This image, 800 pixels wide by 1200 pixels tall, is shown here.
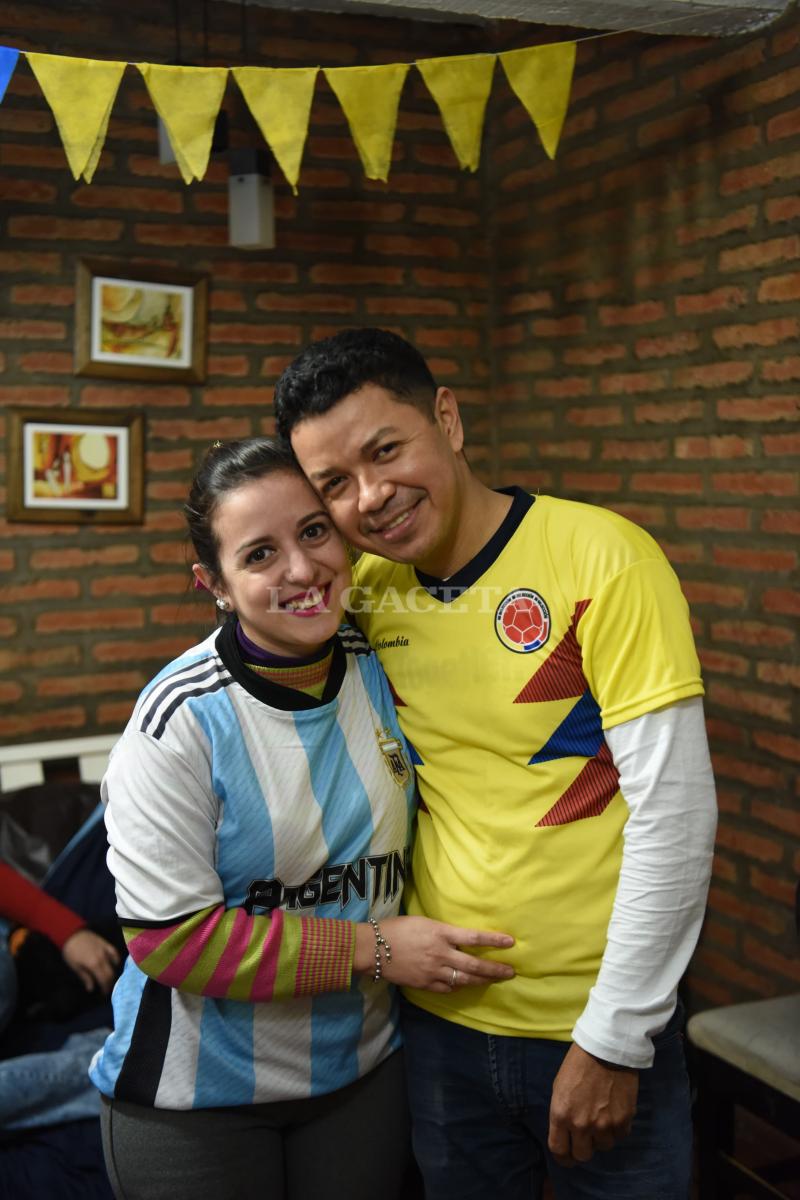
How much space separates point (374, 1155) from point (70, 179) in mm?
2644

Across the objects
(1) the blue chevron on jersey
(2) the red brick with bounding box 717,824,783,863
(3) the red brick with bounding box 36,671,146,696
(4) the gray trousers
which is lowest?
(2) the red brick with bounding box 717,824,783,863

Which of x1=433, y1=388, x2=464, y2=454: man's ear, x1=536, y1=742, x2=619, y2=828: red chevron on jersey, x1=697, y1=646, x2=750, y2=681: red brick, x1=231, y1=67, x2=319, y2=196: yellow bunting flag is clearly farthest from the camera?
x1=697, y1=646, x2=750, y2=681: red brick

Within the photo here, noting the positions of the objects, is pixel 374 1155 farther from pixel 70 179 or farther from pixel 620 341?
pixel 70 179

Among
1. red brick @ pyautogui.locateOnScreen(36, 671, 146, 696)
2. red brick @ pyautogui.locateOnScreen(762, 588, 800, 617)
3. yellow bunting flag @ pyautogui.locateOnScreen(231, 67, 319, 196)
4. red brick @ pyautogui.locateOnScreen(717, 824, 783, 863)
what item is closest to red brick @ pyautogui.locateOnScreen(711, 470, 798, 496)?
red brick @ pyautogui.locateOnScreen(762, 588, 800, 617)

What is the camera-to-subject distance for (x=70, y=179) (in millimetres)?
3061

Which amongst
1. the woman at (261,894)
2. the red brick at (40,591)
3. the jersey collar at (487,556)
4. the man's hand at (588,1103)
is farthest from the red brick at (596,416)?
the man's hand at (588,1103)

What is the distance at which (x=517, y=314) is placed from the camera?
349cm

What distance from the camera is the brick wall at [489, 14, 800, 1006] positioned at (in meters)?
2.57

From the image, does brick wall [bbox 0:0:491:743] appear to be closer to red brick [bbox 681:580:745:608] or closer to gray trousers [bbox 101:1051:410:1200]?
red brick [bbox 681:580:745:608]

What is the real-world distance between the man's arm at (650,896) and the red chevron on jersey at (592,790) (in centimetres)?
Answer: 7

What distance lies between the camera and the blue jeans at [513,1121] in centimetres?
131

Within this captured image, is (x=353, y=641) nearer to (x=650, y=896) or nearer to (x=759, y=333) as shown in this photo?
(x=650, y=896)

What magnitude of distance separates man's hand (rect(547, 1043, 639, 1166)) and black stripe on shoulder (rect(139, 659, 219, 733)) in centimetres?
60

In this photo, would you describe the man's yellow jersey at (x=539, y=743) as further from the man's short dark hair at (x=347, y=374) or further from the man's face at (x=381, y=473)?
the man's short dark hair at (x=347, y=374)
